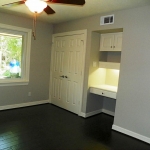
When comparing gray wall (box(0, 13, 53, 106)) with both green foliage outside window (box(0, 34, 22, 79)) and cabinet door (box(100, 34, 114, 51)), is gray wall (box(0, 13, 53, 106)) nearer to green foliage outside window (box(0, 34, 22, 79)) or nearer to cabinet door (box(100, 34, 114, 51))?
green foliage outside window (box(0, 34, 22, 79))

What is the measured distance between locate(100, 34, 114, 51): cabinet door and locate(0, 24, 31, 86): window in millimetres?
1952

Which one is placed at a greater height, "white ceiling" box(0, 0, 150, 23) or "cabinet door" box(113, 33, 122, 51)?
"white ceiling" box(0, 0, 150, 23)

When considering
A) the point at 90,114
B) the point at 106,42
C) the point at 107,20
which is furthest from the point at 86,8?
the point at 90,114

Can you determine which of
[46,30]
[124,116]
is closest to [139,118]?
[124,116]

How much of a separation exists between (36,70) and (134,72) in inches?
107

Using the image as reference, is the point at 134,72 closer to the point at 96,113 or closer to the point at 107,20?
the point at 107,20

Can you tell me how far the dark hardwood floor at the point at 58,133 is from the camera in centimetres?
253

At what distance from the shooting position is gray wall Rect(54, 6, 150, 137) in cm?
283

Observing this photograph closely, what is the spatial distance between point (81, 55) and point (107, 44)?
673mm

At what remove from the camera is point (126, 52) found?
3.08m

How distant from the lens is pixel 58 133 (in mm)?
2934

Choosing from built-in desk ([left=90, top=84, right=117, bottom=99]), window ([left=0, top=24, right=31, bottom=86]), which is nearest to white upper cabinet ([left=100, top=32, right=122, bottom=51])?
built-in desk ([left=90, top=84, right=117, bottom=99])

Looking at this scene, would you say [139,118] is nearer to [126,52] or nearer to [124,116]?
[124,116]

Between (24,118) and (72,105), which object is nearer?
(24,118)
